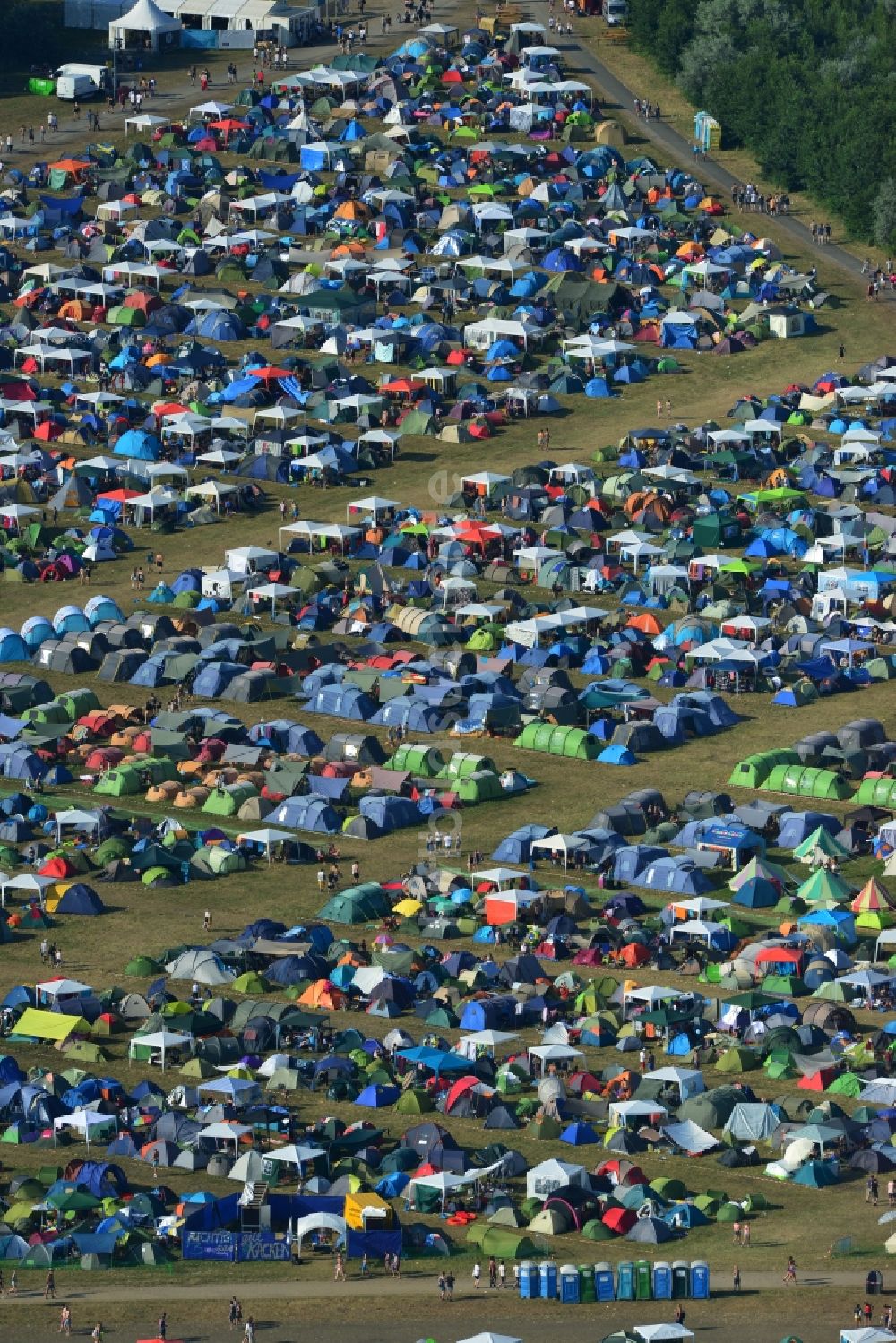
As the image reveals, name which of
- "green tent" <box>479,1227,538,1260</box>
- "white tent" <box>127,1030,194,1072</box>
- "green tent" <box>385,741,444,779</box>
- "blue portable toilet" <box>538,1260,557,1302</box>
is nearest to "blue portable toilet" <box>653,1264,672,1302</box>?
"blue portable toilet" <box>538,1260,557,1302</box>

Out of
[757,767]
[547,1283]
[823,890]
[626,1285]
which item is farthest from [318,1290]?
[757,767]

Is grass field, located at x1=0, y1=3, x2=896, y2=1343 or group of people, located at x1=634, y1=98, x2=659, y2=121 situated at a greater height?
group of people, located at x1=634, y1=98, x2=659, y2=121

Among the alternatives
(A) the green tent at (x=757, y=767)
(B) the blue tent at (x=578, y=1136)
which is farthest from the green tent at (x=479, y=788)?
(B) the blue tent at (x=578, y=1136)

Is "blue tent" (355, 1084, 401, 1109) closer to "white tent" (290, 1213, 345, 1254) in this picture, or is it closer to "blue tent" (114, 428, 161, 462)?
"white tent" (290, 1213, 345, 1254)

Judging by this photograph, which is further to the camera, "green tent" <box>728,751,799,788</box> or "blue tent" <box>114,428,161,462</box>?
"blue tent" <box>114,428,161,462</box>

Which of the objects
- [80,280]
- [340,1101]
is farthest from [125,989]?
[80,280]

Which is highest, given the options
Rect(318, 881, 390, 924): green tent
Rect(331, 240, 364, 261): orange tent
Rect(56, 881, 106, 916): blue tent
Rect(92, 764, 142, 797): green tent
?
Rect(331, 240, 364, 261): orange tent

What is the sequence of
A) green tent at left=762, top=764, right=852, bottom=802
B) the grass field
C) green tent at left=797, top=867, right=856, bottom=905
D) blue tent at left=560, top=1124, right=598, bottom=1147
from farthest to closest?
green tent at left=762, top=764, right=852, bottom=802 < green tent at left=797, top=867, right=856, bottom=905 < blue tent at left=560, top=1124, right=598, bottom=1147 < the grass field
